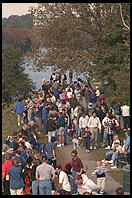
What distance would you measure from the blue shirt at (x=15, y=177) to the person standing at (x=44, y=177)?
589 mm

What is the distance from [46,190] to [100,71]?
14783 millimetres

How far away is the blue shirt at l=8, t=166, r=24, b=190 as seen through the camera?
1920cm

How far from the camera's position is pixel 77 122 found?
1110 inches

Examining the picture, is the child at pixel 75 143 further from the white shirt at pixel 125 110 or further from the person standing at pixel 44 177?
the person standing at pixel 44 177

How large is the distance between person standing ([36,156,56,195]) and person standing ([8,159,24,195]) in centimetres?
55

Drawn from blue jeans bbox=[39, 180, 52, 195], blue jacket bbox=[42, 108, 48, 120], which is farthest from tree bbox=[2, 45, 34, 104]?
blue jeans bbox=[39, 180, 52, 195]

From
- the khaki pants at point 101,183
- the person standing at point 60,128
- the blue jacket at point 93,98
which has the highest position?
the blue jacket at point 93,98

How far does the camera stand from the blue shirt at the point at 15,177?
19.2 meters

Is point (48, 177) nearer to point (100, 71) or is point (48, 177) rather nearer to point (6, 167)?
point (6, 167)

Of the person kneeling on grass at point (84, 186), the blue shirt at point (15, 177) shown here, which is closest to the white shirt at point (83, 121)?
the blue shirt at point (15, 177)

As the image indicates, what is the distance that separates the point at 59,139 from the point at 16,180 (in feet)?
27.4

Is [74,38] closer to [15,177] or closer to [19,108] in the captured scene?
[19,108]

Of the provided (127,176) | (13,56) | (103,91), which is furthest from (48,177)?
(13,56)

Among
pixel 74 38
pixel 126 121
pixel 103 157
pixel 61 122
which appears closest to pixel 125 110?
pixel 126 121
